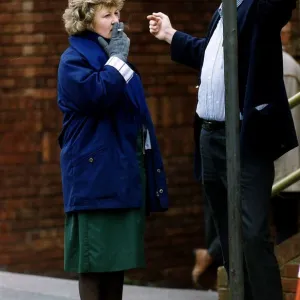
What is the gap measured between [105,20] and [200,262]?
297cm

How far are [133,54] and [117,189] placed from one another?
2.74 metres

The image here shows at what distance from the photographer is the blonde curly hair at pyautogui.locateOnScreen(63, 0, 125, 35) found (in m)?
5.53

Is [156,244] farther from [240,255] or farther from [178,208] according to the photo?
[240,255]

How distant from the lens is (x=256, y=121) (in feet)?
16.8

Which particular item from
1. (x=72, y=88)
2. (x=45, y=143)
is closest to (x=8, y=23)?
(x=45, y=143)

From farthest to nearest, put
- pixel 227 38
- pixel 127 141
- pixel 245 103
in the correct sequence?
pixel 127 141, pixel 245 103, pixel 227 38

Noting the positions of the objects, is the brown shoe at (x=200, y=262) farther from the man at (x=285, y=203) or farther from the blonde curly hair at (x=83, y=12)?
the blonde curly hair at (x=83, y=12)

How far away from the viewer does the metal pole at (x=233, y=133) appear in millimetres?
4176

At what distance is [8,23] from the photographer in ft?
26.0

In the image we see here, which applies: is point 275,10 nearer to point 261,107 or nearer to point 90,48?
point 261,107

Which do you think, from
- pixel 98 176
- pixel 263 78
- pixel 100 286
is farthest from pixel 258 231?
pixel 100 286

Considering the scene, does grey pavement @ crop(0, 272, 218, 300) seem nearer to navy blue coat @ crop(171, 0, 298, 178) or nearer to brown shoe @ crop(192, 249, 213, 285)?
brown shoe @ crop(192, 249, 213, 285)

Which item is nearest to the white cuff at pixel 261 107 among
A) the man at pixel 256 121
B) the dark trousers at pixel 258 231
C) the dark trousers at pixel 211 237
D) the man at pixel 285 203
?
the man at pixel 256 121

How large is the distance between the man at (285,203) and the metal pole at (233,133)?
350 cm
